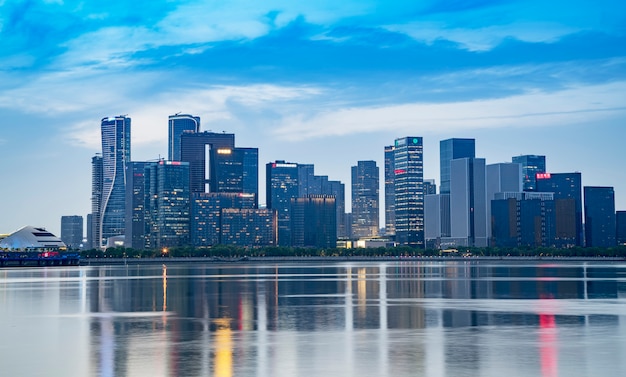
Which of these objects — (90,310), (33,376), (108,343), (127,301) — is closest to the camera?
(33,376)

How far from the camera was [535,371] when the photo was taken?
3359cm

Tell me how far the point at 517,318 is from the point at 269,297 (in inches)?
1183

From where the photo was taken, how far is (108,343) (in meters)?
43.9

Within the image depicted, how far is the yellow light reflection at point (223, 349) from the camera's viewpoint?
34188mm

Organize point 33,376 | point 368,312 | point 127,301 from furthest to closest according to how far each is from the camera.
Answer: point 127,301 < point 368,312 < point 33,376

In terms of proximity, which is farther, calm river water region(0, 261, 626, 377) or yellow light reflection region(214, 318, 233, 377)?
calm river water region(0, 261, 626, 377)

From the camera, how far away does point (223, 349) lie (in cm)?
4066

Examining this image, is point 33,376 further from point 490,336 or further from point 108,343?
point 490,336

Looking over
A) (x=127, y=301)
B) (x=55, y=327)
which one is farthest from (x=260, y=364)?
(x=127, y=301)

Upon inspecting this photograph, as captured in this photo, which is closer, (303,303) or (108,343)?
(108,343)

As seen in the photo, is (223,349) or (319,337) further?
(319,337)

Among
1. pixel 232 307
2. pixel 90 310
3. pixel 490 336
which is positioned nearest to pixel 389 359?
pixel 490 336

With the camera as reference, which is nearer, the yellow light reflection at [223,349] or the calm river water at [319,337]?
the yellow light reflection at [223,349]

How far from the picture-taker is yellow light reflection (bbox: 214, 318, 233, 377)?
112 feet
